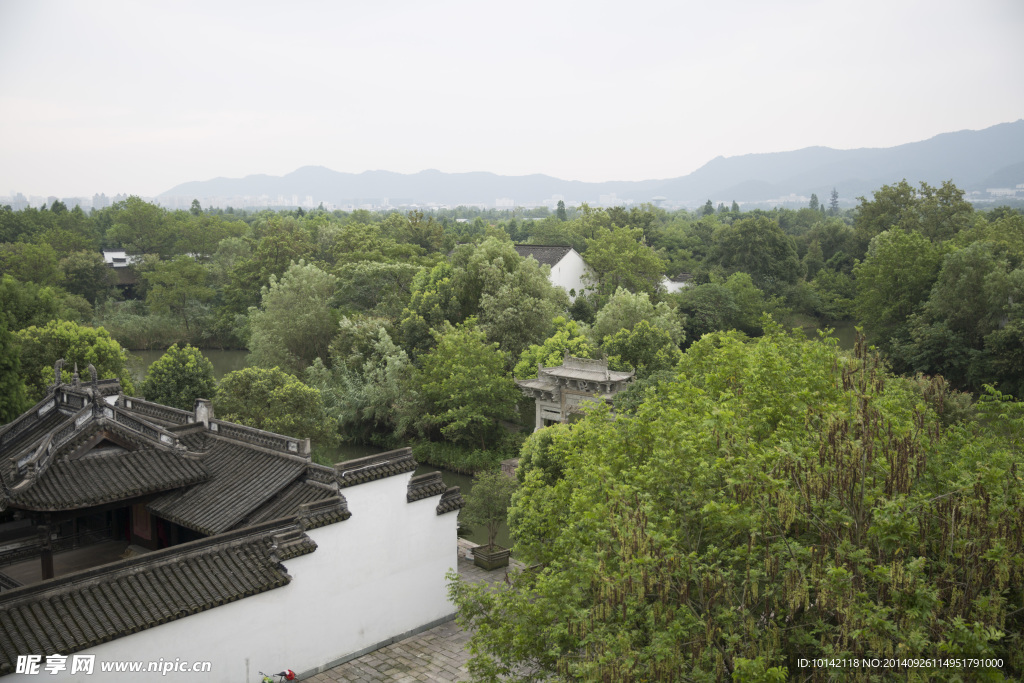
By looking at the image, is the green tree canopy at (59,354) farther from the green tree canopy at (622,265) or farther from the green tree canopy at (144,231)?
the green tree canopy at (144,231)

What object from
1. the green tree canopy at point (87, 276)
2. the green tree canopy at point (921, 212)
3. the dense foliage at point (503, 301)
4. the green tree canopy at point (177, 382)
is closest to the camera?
the green tree canopy at point (177, 382)

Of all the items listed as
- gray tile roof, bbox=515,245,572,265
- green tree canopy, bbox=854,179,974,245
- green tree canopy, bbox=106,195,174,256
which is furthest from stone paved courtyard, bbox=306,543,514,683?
green tree canopy, bbox=106,195,174,256

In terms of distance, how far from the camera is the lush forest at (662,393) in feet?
23.0

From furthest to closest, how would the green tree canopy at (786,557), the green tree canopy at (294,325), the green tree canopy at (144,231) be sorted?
1. the green tree canopy at (144,231)
2. the green tree canopy at (294,325)
3. the green tree canopy at (786,557)

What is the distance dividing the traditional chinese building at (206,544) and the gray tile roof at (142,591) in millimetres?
18

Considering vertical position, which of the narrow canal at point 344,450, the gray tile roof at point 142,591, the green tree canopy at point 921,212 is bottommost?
the narrow canal at point 344,450

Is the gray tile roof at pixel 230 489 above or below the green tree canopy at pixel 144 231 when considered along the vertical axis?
below

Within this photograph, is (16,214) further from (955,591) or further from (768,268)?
(955,591)

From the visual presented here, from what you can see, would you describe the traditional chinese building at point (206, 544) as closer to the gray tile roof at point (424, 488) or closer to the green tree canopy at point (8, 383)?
the gray tile roof at point (424, 488)

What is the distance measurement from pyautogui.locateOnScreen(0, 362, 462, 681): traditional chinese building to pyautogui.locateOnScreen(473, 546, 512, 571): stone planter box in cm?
244

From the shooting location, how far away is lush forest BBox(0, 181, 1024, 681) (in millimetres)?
7023

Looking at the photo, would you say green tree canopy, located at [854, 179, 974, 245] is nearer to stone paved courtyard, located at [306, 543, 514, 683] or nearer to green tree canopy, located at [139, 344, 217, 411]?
green tree canopy, located at [139, 344, 217, 411]

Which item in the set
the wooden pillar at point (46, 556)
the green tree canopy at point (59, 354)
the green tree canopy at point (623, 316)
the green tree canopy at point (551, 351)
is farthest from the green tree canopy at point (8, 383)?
the green tree canopy at point (623, 316)

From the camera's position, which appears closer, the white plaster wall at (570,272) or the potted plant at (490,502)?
the potted plant at (490,502)
